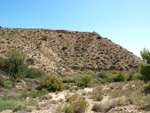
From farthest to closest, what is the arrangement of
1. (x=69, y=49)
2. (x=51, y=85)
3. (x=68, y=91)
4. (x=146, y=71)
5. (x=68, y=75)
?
1. (x=69, y=49)
2. (x=68, y=75)
3. (x=51, y=85)
4. (x=68, y=91)
5. (x=146, y=71)

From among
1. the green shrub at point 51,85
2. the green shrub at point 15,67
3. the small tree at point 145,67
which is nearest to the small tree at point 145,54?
the small tree at point 145,67

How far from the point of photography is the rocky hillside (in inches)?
1272

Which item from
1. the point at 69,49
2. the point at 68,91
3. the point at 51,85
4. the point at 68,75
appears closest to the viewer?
the point at 68,91

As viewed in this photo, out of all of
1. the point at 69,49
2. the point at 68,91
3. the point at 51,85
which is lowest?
the point at 68,91

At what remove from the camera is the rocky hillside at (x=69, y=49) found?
32.3 metres

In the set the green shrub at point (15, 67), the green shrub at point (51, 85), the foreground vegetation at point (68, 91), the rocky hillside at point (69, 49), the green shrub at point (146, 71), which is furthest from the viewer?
the rocky hillside at point (69, 49)

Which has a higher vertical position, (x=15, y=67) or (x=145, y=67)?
(x=145, y=67)

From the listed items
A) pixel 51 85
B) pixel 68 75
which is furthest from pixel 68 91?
pixel 68 75

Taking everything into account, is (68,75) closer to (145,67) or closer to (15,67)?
(15,67)

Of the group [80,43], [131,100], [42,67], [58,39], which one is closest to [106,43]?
[80,43]

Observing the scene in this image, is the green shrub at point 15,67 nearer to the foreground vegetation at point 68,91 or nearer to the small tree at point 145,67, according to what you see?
the foreground vegetation at point 68,91

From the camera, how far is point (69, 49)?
43750 mm

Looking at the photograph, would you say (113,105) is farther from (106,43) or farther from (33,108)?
(106,43)

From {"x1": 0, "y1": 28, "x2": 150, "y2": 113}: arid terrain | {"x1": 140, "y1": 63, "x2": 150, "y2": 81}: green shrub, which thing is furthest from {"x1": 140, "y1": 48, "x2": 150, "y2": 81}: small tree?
{"x1": 0, "y1": 28, "x2": 150, "y2": 113}: arid terrain
